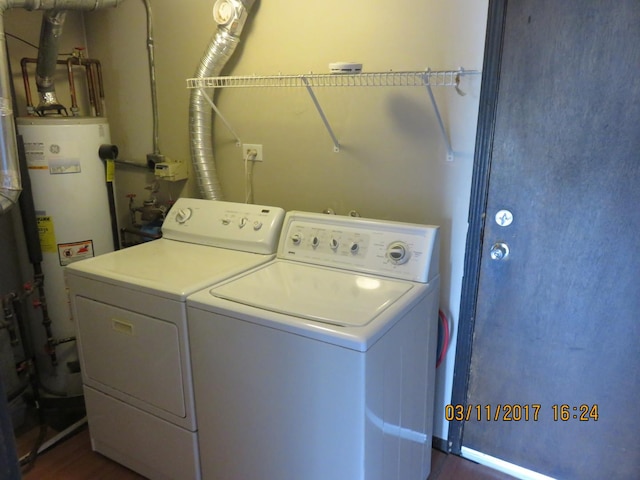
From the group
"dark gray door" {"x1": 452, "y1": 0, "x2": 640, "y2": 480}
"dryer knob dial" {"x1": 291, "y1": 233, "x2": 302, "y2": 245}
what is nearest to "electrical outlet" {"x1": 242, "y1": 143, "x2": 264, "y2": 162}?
"dryer knob dial" {"x1": 291, "y1": 233, "x2": 302, "y2": 245}

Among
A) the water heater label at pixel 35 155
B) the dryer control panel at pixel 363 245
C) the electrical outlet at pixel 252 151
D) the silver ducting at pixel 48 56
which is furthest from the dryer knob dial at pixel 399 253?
the silver ducting at pixel 48 56

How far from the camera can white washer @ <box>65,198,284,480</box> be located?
1.58 meters

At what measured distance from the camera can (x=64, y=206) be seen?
6.97 feet

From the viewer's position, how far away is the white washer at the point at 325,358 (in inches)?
50.9

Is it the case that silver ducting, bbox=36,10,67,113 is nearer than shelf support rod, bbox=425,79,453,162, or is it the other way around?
shelf support rod, bbox=425,79,453,162

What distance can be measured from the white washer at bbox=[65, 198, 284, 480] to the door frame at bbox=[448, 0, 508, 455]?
762 mm

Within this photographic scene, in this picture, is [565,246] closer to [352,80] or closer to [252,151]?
[352,80]

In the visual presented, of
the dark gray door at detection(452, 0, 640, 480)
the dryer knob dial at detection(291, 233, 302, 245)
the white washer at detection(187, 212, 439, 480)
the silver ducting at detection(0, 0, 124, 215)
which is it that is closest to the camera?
the white washer at detection(187, 212, 439, 480)

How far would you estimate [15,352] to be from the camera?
2238 mm

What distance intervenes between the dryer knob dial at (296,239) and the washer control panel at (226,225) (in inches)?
3.4

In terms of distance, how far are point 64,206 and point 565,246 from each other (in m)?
2.06

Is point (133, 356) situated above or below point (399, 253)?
below
